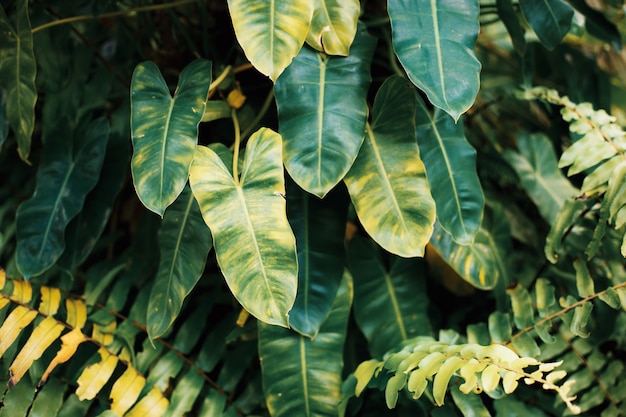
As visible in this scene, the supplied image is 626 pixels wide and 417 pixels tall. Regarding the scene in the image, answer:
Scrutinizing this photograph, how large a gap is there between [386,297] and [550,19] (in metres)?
0.79

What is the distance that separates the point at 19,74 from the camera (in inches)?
50.3

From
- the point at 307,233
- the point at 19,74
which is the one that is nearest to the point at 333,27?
the point at 307,233

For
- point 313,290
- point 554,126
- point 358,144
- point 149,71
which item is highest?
point 149,71

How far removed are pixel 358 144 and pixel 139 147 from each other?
0.43 metres

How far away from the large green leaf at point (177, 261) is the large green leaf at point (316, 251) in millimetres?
222

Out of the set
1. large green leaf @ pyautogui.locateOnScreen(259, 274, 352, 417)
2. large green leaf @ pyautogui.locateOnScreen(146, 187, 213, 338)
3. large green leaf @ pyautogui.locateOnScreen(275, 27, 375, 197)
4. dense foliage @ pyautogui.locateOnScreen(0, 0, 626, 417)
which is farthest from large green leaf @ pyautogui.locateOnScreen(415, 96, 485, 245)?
large green leaf @ pyautogui.locateOnScreen(146, 187, 213, 338)

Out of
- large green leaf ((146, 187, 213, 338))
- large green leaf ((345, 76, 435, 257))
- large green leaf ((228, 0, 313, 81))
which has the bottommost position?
large green leaf ((146, 187, 213, 338))

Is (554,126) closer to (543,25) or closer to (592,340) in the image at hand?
(543,25)

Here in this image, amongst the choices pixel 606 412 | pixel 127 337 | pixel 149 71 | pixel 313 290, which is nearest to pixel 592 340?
pixel 606 412

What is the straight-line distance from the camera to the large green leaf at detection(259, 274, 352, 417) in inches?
46.5

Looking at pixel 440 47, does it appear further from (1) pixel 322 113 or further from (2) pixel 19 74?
(2) pixel 19 74

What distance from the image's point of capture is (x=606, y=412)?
126cm

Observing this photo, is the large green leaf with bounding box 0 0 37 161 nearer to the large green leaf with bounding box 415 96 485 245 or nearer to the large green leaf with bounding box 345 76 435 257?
the large green leaf with bounding box 345 76 435 257

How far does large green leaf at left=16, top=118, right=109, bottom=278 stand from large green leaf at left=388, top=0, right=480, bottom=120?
797 mm
